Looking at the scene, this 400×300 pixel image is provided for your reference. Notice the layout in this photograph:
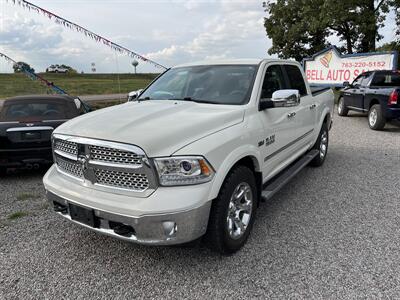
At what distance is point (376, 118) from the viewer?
384 inches

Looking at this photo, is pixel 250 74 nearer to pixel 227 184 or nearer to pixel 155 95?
pixel 155 95

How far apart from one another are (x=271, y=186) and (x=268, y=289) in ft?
4.80

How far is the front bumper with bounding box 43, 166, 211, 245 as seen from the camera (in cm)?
255

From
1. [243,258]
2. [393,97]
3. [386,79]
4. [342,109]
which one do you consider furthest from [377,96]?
[243,258]

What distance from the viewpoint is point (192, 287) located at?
9.11ft

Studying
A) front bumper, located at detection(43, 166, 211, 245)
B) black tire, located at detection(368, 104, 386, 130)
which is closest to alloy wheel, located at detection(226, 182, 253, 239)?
front bumper, located at detection(43, 166, 211, 245)

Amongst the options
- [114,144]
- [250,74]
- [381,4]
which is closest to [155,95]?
[250,74]

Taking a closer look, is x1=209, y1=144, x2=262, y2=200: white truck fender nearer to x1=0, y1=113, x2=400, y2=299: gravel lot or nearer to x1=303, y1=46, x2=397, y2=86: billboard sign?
x1=0, y1=113, x2=400, y2=299: gravel lot

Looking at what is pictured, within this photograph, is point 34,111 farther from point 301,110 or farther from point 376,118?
point 376,118

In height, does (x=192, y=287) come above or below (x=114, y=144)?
below

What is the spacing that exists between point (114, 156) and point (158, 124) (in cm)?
48

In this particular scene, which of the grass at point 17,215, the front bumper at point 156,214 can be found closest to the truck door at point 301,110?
the front bumper at point 156,214

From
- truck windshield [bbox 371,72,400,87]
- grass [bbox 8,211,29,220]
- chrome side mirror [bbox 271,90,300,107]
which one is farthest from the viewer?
truck windshield [bbox 371,72,400,87]

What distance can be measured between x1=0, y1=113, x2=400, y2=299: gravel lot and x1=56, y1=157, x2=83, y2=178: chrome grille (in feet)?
2.65
